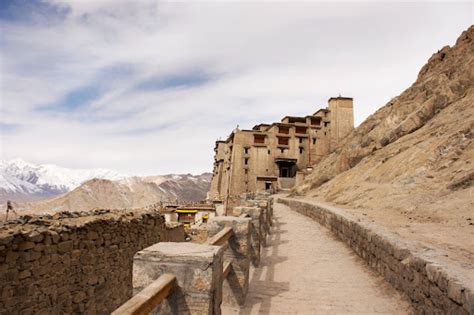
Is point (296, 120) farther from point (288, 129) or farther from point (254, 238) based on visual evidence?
point (254, 238)

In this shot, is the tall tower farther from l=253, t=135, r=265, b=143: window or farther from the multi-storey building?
l=253, t=135, r=265, b=143: window

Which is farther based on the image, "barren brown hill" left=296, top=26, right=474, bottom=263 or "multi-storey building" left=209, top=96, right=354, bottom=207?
"multi-storey building" left=209, top=96, right=354, bottom=207

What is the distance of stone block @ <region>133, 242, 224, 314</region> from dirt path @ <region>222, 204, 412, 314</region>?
2117 millimetres

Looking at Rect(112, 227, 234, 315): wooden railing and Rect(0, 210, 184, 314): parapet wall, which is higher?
Rect(112, 227, 234, 315): wooden railing

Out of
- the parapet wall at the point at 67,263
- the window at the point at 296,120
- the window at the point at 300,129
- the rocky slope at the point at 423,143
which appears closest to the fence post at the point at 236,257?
the parapet wall at the point at 67,263

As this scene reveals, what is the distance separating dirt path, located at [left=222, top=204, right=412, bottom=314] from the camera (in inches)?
198

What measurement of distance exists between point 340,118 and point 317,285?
196 feet

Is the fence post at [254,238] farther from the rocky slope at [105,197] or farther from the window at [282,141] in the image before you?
the rocky slope at [105,197]

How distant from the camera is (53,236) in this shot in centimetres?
745

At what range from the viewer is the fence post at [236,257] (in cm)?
512

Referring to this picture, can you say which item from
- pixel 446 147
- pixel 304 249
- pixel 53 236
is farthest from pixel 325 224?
pixel 53 236

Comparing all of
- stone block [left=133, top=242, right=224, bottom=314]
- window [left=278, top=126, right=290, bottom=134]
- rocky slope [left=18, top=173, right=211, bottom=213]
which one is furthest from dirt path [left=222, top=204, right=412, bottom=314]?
rocky slope [left=18, top=173, right=211, bottom=213]

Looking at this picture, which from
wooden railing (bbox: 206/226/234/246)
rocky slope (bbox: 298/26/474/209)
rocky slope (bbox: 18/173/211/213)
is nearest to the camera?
wooden railing (bbox: 206/226/234/246)

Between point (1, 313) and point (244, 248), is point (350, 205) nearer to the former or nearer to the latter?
point (244, 248)
